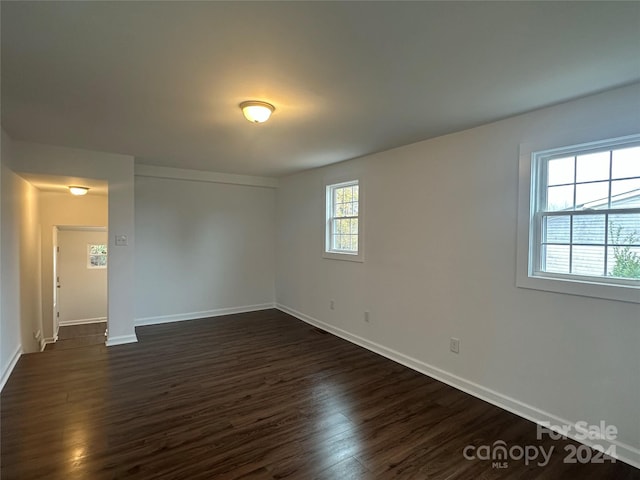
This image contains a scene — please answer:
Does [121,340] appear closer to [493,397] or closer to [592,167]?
[493,397]

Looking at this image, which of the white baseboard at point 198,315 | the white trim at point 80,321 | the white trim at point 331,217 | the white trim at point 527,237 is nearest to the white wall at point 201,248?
the white baseboard at point 198,315

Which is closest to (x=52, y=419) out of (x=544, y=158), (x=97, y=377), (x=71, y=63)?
(x=97, y=377)

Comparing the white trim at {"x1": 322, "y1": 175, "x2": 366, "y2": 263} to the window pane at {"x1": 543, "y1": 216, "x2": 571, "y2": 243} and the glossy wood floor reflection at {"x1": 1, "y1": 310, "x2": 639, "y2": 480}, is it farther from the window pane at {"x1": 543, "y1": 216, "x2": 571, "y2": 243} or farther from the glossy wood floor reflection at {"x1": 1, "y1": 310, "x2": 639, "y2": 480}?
the window pane at {"x1": 543, "y1": 216, "x2": 571, "y2": 243}

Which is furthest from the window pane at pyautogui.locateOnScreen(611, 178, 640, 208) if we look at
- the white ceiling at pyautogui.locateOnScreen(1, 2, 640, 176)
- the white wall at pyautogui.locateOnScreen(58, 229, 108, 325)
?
the white wall at pyautogui.locateOnScreen(58, 229, 108, 325)

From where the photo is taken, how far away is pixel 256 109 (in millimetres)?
2453

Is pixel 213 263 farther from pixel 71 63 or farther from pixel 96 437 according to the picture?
pixel 71 63

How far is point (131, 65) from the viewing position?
194 centimetres

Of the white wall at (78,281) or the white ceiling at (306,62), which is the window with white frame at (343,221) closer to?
the white ceiling at (306,62)

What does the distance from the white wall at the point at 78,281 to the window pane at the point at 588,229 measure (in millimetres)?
10041

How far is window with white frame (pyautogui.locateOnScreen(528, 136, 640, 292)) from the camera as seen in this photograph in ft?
7.18

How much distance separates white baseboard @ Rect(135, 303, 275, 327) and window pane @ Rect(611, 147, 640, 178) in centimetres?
530

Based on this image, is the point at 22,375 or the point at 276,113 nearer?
the point at 276,113

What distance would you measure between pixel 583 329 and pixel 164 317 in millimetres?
5294

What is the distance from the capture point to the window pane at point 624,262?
7.08 feet
